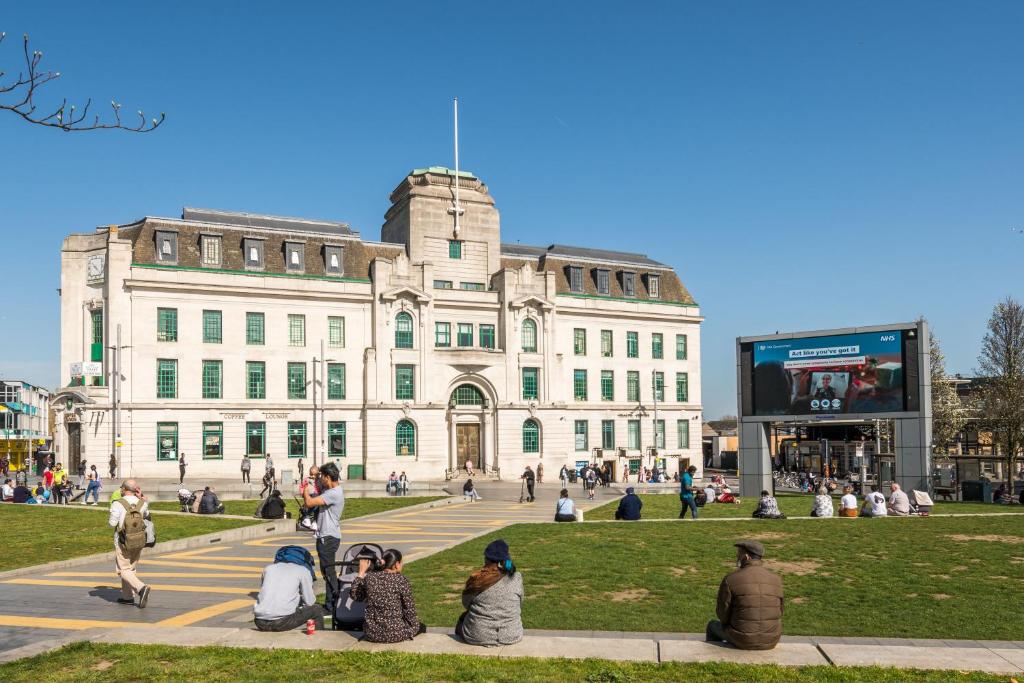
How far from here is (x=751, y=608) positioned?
10.1 meters

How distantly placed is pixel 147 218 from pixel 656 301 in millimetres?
38206

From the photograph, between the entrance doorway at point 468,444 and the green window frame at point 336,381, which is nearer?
the green window frame at point 336,381

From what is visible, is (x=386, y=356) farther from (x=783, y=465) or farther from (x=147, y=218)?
(x=783, y=465)

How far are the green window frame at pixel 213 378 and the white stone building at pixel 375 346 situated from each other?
0.29 feet

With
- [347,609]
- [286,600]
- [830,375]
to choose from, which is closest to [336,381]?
[830,375]

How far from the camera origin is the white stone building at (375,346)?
2063 inches

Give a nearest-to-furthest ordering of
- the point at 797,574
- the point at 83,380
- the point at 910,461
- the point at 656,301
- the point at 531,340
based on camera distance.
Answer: the point at 797,574, the point at 910,461, the point at 83,380, the point at 531,340, the point at 656,301

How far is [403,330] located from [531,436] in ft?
40.5

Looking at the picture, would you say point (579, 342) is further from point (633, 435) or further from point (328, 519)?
point (328, 519)

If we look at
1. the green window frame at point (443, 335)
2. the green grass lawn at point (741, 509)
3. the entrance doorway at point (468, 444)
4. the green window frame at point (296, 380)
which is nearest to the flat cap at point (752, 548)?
the green grass lawn at point (741, 509)

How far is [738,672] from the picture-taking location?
936 centimetres

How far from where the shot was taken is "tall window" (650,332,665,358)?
68188mm

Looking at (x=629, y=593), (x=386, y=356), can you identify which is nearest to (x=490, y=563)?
(x=629, y=593)

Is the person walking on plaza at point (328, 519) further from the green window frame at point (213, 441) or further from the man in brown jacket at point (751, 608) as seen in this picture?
the green window frame at point (213, 441)
